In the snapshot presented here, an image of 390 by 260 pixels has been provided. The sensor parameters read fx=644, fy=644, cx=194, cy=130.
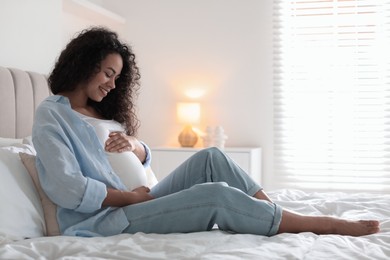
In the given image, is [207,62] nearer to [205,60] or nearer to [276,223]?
[205,60]

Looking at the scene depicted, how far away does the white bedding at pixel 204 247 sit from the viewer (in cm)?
177

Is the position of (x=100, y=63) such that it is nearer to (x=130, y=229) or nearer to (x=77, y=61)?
(x=77, y=61)

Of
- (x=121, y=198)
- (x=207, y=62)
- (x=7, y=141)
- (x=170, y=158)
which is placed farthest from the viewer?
(x=207, y=62)

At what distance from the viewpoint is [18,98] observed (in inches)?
128

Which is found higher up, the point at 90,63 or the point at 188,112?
the point at 90,63

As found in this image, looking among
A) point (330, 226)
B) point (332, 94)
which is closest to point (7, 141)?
point (330, 226)

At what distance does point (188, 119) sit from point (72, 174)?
284 cm

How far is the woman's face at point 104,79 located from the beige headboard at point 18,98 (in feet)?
2.37

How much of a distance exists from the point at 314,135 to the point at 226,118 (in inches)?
27.5

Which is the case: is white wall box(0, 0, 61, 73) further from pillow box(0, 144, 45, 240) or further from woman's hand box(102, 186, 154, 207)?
woman's hand box(102, 186, 154, 207)

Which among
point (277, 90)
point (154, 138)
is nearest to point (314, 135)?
point (277, 90)

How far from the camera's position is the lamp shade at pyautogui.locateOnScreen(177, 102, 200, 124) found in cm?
499

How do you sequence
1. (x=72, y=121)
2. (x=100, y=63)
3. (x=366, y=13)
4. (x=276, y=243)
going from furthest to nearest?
(x=366, y=13) < (x=100, y=63) < (x=72, y=121) < (x=276, y=243)

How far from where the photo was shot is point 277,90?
16.1 feet
